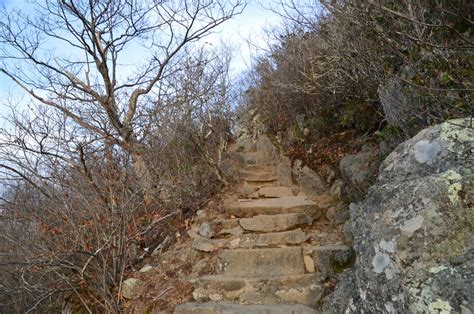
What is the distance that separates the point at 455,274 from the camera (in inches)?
61.9

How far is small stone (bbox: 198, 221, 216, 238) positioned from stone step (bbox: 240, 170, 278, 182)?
1.56 m

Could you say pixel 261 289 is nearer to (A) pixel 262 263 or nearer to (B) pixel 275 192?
(A) pixel 262 263

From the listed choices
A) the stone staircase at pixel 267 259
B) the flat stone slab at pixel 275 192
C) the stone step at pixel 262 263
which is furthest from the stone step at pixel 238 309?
the flat stone slab at pixel 275 192

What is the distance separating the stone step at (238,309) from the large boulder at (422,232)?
0.89m

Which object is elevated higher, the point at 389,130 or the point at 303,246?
the point at 389,130

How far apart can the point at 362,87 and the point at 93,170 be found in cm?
346

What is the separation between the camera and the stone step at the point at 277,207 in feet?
14.7

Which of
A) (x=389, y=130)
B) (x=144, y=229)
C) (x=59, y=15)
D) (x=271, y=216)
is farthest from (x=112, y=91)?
(x=389, y=130)

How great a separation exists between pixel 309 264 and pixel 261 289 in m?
0.55

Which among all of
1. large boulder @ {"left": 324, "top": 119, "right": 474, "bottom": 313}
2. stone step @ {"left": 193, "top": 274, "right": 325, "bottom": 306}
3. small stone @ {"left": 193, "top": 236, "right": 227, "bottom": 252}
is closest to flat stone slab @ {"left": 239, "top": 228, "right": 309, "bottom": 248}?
small stone @ {"left": 193, "top": 236, "right": 227, "bottom": 252}

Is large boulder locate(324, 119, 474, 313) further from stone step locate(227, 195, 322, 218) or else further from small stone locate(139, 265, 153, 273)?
small stone locate(139, 265, 153, 273)

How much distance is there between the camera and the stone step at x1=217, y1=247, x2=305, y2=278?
143 inches

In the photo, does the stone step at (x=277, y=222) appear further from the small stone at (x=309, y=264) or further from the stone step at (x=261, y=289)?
the stone step at (x=261, y=289)

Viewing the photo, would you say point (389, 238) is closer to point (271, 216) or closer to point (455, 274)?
point (455, 274)
